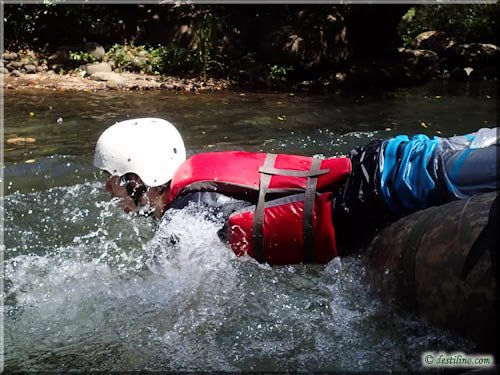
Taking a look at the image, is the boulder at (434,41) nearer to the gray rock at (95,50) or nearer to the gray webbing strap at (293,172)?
the gray rock at (95,50)

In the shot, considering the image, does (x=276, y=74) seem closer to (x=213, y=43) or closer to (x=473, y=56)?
(x=213, y=43)

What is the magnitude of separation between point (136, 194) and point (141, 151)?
33 centimetres

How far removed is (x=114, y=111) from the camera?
29.8ft

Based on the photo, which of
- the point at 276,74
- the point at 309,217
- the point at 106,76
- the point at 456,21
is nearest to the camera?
the point at 309,217

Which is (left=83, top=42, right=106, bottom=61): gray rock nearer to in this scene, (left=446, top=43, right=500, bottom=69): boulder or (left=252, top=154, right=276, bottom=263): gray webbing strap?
(left=446, top=43, right=500, bottom=69): boulder

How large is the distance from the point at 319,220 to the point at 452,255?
3.26ft

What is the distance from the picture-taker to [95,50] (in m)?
12.1

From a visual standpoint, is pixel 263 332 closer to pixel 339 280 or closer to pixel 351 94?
pixel 339 280

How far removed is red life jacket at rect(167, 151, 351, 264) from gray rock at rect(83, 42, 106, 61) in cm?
918

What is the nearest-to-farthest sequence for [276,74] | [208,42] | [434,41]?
[276,74] → [208,42] → [434,41]

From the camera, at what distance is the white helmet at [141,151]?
13.0 ft

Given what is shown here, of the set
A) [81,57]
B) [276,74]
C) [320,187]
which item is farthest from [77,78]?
[320,187]

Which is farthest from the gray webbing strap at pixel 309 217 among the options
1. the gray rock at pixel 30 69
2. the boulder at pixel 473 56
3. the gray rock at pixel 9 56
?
the boulder at pixel 473 56

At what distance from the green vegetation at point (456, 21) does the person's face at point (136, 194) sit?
583 inches
